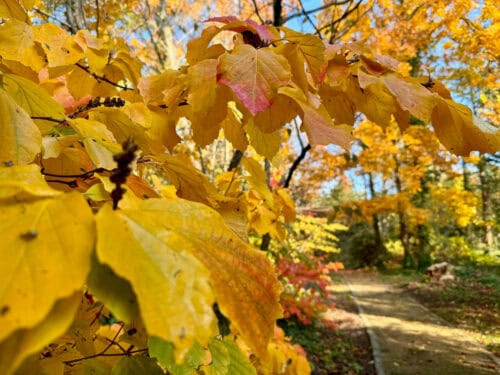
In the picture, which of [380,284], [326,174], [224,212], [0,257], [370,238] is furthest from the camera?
[370,238]

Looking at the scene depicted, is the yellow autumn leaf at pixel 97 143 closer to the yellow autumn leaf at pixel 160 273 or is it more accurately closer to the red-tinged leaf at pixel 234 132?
the yellow autumn leaf at pixel 160 273

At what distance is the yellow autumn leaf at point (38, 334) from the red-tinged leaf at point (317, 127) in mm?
436

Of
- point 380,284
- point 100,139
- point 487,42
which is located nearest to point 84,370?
point 100,139

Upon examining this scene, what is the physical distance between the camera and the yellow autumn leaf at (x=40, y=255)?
0.25 metres

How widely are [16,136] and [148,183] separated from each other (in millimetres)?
243

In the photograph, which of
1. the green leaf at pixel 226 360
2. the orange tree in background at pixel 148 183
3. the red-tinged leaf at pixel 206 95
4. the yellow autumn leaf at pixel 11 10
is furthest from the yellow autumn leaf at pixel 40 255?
the yellow autumn leaf at pixel 11 10

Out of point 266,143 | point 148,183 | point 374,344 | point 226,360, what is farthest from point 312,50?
point 374,344

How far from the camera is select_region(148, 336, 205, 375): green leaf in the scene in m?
0.55

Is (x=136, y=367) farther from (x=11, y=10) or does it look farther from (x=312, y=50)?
(x=11, y=10)

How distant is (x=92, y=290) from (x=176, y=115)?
617 mm

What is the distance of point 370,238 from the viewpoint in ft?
58.3

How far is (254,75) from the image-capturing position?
0.56m

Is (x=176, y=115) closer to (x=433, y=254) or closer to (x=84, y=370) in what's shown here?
(x=84, y=370)

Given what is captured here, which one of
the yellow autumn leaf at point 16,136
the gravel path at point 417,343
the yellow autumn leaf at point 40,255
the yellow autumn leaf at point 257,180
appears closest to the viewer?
the yellow autumn leaf at point 40,255
